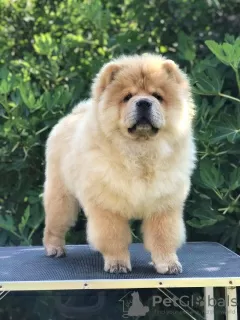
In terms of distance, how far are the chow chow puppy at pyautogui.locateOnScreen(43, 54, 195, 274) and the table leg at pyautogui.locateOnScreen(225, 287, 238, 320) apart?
0.86 feet

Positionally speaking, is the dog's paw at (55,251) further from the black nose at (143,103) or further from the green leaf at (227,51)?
the green leaf at (227,51)

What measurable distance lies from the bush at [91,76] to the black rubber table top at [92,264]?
260 millimetres

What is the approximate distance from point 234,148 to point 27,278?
1.65m

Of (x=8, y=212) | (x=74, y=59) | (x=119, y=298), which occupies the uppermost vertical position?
(x=74, y=59)

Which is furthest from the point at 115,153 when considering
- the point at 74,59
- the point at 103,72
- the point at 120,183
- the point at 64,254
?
the point at 74,59

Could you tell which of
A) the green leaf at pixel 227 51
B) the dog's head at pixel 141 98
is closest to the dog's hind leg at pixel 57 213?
the dog's head at pixel 141 98

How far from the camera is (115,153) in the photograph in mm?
2848

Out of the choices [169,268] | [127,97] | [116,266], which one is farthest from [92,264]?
[127,97]

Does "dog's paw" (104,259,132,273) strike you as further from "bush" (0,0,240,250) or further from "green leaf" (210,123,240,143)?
"green leaf" (210,123,240,143)

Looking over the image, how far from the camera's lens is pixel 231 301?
8.91ft

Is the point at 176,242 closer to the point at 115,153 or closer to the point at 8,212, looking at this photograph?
the point at 115,153

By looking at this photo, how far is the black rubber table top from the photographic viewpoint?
2725mm

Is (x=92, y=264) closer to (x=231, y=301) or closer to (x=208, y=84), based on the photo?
(x=231, y=301)

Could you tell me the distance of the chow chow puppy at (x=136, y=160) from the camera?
9.17 feet
